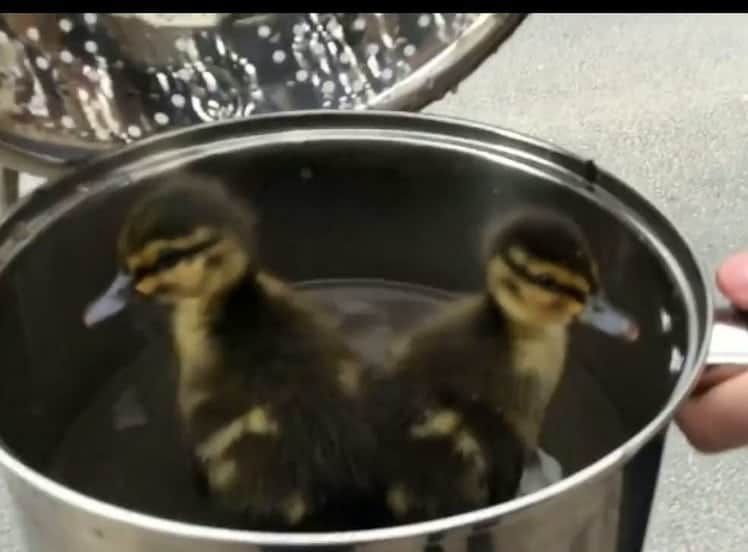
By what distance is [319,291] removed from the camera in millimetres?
744

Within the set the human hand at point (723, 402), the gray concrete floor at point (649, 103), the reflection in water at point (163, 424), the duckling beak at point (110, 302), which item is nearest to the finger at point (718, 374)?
the human hand at point (723, 402)

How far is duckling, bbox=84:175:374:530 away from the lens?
583 mm

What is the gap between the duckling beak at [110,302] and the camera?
643mm

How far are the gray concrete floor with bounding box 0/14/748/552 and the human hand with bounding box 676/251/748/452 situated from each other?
0.35 meters

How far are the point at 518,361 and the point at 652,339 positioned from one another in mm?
66

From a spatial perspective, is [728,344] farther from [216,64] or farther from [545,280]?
[216,64]

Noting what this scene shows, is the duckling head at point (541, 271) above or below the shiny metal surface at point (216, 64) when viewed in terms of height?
below

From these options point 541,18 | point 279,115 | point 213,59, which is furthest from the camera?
point 541,18

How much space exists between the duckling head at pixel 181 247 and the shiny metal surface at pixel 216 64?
0.60 feet

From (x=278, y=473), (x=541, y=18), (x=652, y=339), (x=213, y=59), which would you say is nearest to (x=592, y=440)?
(x=652, y=339)

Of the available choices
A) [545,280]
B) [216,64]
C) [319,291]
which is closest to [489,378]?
[545,280]

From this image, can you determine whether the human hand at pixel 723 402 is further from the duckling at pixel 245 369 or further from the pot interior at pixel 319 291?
the duckling at pixel 245 369
